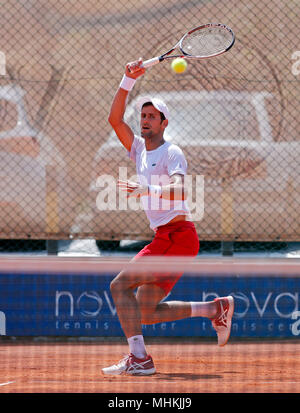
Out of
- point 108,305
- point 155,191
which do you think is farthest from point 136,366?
point 108,305

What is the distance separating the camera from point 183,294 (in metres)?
6.38

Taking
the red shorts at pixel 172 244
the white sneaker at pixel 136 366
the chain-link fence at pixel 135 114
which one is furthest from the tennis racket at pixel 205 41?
the white sneaker at pixel 136 366

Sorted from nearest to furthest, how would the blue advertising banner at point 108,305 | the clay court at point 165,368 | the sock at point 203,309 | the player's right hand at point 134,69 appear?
the clay court at point 165,368
the player's right hand at point 134,69
the sock at point 203,309
the blue advertising banner at point 108,305

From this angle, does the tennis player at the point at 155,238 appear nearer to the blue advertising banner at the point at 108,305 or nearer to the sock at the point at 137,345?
the sock at the point at 137,345

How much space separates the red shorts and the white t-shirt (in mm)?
56

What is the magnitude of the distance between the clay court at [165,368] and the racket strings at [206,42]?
74.8 inches

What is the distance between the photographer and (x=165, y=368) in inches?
200

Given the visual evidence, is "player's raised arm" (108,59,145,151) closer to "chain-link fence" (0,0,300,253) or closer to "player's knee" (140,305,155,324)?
"player's knee" (140,305,155,324)

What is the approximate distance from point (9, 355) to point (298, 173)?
7.88 ft

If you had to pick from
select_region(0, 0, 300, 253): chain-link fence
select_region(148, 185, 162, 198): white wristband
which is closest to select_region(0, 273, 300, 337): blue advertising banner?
select_region(0, 0, 300, 253): chain-link fence

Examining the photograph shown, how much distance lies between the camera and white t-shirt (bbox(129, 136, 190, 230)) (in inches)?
178

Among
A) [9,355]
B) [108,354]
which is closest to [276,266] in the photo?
[108,354]

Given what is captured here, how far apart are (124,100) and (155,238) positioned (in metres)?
0.77

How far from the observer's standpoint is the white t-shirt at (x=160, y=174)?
453 centimetres
